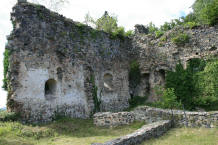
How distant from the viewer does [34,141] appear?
8086mm

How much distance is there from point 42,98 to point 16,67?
199 cm

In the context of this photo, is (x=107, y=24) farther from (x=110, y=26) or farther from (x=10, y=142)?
(x=10, y=142)

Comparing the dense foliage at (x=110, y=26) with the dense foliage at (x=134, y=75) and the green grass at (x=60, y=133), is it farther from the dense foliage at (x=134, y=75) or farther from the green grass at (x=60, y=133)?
the green grass at (x=60, y=133)

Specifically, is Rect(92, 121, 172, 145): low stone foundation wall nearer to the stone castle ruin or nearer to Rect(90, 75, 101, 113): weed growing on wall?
the stone castle ruin

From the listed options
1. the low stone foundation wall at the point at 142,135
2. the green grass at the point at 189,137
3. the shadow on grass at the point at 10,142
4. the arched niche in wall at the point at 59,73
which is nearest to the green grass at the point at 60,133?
the shadow on grass at the point at 10,142

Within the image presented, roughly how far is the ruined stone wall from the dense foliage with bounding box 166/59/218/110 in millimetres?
4406

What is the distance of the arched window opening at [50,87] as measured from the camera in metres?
12.0

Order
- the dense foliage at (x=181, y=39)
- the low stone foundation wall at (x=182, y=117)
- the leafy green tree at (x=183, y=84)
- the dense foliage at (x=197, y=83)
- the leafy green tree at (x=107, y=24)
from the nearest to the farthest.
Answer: the low stone foundation wall at (x=182, y=117) < the dense foliage at (x=197, y=83) < the leafy green tree at (x=183, y=84) < the dense foliage at (x=181, y=39) < the leafy green tree at (x=107, y=24)

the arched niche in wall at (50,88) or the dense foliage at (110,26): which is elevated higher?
the dense foliage at (110,26)

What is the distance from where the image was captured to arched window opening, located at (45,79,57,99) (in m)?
12.0

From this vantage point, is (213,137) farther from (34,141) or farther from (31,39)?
(31,39)

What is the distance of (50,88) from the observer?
40.4ft

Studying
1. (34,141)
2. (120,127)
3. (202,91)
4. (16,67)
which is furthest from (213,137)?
(16,67)

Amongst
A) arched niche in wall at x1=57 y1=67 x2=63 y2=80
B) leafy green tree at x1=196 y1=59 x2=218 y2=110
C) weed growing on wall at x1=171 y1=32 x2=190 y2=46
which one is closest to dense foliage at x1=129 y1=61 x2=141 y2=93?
weed growing on wall at x1=171 y1=32 x2=190 y2=46
